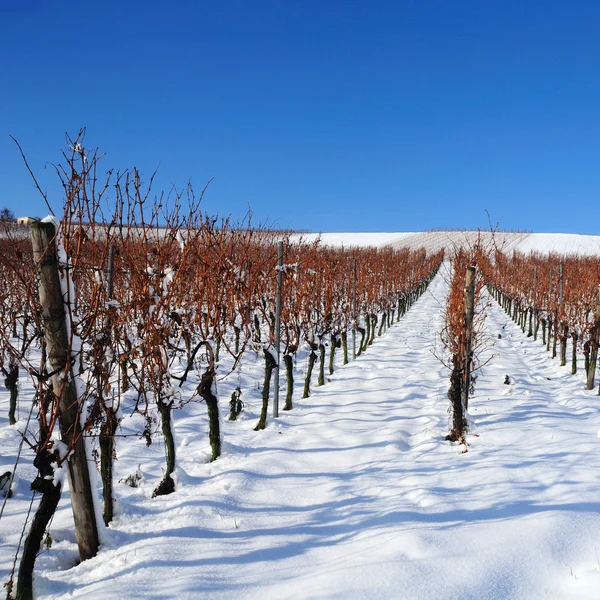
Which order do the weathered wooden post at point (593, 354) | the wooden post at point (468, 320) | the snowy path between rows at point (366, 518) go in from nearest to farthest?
the snowy path between rows at point (366, 518), the wooden post at point (468, 320), the weathered wooden post at point (593, 354)

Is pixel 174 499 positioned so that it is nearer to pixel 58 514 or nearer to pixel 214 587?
pixel 58 514

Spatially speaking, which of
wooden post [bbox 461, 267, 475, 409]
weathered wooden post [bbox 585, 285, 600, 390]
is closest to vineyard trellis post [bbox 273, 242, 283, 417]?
wooden post [bbox 461, 267, 475, 409]

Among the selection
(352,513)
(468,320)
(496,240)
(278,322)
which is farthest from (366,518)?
(496,240)

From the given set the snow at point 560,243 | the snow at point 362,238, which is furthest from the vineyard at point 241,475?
the snow at point 362,238

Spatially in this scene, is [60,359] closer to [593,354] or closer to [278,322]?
[278,322]

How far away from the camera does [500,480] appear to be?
14.9 feet

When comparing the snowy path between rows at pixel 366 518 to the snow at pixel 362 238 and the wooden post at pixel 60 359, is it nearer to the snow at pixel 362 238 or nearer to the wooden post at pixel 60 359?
the wooden post at pixel 60 359

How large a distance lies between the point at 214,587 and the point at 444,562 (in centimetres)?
155

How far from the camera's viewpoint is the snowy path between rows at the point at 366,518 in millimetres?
3020

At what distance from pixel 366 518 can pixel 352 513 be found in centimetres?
15

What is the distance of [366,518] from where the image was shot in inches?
156

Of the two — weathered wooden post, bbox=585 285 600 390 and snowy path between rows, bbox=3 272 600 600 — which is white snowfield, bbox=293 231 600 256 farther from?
snowy path between rows, bbox=3 272 600 600

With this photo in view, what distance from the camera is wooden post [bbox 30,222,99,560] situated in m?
3.13

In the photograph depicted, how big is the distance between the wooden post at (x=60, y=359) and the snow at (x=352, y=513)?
539 millimetres
